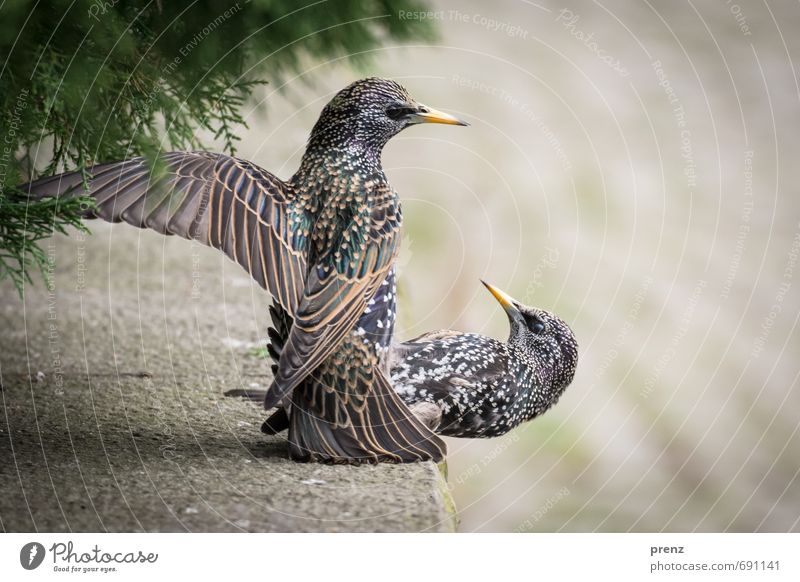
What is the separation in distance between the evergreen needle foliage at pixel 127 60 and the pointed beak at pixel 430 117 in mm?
350

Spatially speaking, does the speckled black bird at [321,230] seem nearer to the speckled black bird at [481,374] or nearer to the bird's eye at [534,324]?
the speckled black bird at [481,374]

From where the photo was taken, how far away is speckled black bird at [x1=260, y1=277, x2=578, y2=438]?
3.59 m

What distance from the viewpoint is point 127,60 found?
11.0 feet

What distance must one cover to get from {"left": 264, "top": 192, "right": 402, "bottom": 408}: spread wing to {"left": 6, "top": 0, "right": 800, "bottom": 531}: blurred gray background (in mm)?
1404

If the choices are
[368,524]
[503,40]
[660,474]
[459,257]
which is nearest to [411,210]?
[459,257]

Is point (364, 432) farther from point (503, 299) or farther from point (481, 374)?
point (503, 299)

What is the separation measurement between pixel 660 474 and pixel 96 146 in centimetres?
349

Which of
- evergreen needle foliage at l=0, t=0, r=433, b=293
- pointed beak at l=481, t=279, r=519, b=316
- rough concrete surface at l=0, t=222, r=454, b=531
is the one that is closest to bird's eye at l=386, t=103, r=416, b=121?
evergreen needle foliage at l=0, t=0, r=433, b=293

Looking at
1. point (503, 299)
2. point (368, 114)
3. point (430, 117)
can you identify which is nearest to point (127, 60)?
point (368, 114)

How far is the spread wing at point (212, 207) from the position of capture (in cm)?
316

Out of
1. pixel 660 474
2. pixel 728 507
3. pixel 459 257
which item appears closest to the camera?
pixel 728 507

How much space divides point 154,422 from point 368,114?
1.50 m

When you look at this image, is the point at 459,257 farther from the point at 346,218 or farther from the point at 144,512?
the point at 144,512

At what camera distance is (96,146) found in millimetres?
3568
